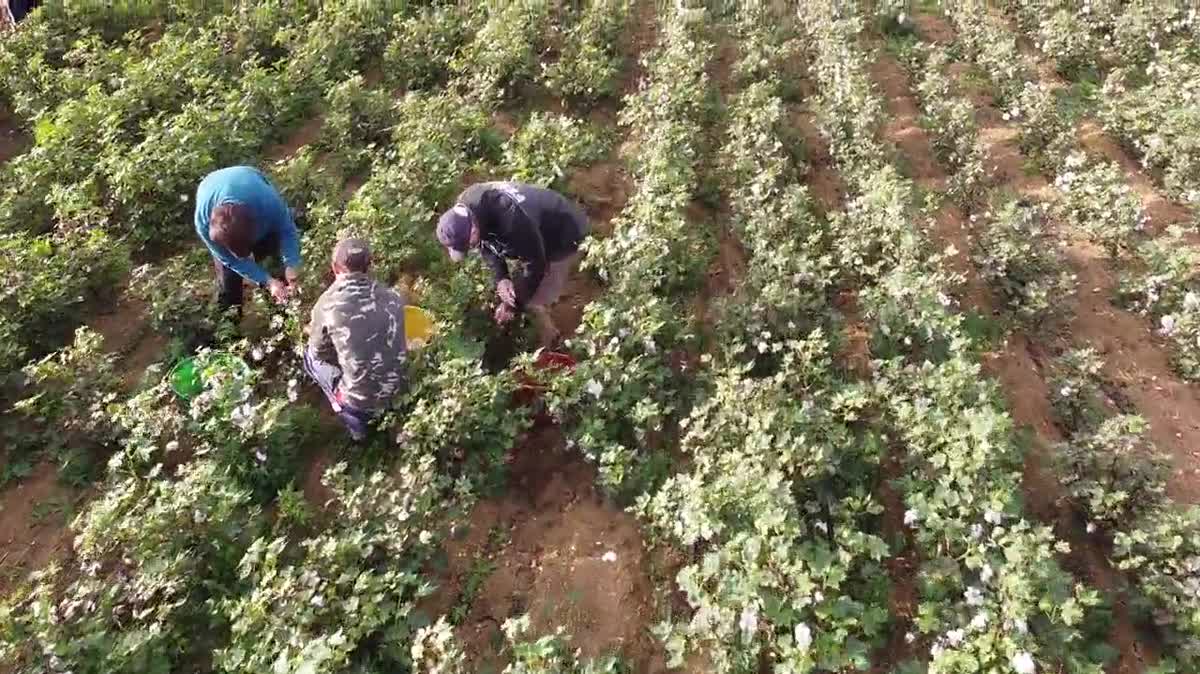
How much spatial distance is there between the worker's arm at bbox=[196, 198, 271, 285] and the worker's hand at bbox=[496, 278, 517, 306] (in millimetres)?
1429

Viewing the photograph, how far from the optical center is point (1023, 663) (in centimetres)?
308

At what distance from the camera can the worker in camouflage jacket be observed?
3.81m

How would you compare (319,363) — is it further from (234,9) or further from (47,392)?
(234,9)

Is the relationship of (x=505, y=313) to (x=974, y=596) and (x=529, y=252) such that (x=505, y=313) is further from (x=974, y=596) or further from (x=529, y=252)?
(x=974, y=596)

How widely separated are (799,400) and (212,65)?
6.52 m

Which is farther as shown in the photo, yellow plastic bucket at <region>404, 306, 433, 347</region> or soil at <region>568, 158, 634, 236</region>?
soil at <region>568, 158, 634, 236</region>

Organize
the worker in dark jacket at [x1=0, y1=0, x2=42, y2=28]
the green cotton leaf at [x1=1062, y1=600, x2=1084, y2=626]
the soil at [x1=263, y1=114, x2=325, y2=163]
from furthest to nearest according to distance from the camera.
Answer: the worker in dark jacket at [x1=0, y1=0, x2=42, y2=28]
the soil at [x1=263, y1=114, x2=325, y2=163]
the green cotton leaf at [x1=1062, y1=600, x2=1084, y2=626]

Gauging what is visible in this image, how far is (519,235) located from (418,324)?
1.04 metres

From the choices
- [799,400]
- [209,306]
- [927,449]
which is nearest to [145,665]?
[209,306]

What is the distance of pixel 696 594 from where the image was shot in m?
3.61

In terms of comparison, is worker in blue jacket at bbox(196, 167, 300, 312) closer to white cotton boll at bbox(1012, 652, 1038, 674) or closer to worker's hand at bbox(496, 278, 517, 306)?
worker's hand at bbox(496, 278, 517, 306)

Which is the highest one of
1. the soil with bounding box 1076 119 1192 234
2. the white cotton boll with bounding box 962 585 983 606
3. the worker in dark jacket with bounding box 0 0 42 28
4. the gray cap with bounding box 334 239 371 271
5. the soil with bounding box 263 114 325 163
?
the worker in dark jacket with bounding box 0 0 42 28

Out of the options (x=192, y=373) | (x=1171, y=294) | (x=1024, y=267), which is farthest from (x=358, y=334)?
(x=1171, y=294)

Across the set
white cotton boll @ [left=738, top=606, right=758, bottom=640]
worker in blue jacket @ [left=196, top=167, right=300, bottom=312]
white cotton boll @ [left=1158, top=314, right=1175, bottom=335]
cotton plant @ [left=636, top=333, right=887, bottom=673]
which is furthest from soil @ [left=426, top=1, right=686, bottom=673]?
white cotton boll @ [left=1158, top=314, right=1175, bottom=335]
